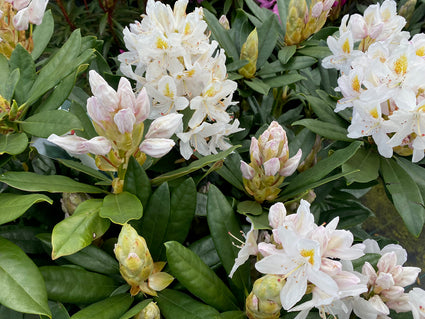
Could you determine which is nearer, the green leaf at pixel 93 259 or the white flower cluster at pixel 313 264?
the white flower cluster at pixel 313 264

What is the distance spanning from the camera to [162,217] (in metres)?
0.83

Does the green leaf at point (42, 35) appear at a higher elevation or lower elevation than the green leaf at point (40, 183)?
higher

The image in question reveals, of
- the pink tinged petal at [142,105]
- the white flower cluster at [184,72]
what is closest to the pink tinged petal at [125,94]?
the pink tinged petal at [142,105]

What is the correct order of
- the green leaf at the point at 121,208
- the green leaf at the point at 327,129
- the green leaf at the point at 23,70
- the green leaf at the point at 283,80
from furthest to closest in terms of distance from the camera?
the green leaf at the point at 283,80
the green leaf at the point at 327,129
the green leaf at the point at 23,70
the green leaf at the point at 121,208

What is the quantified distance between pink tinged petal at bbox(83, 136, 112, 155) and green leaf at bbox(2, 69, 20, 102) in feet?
0.87

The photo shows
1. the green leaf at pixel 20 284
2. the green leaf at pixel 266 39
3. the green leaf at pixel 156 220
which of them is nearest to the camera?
the green leaf at pixel 20 284

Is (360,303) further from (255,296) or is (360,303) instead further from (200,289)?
(200,289)

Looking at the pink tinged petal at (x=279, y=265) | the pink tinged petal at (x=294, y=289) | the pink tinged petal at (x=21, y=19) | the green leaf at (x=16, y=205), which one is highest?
the pink tinged petal at (x=21, y=19)

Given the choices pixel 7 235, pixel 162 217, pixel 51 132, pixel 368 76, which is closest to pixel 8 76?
pixel 51 132

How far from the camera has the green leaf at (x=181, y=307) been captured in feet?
2.43

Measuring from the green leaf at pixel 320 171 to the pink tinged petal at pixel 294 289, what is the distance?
0.23m

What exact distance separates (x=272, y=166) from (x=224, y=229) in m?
0.17

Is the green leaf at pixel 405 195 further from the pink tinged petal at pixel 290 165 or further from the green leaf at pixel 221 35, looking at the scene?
the green leaf at pixel 221 35

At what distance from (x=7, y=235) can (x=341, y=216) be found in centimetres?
86
